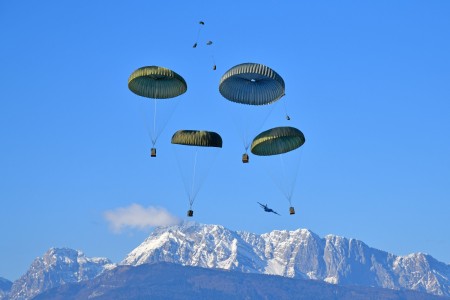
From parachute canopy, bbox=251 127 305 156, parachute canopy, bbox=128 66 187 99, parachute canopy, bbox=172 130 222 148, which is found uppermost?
parachute canopy, bbox=128 66 187 99

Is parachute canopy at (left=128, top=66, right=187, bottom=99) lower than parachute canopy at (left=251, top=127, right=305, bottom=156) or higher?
higher

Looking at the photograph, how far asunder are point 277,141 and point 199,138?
1027cm

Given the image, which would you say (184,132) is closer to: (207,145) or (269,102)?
(207,145)

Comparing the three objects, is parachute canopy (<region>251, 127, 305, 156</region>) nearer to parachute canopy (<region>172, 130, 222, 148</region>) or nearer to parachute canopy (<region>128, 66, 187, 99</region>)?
parachute canopy (<region>172, 130, 222, 148</region>)

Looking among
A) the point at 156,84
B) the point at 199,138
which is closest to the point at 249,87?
the point at 199,138

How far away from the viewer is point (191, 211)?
92625mm

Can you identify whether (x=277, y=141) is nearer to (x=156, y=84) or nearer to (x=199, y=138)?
(x=199, y=138)

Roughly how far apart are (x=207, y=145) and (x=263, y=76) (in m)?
9.79

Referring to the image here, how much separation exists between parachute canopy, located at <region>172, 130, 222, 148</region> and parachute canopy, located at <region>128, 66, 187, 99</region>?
17.4 ft

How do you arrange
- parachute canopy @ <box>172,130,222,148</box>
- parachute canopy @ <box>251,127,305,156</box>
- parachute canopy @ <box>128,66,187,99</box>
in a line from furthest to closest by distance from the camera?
parachute canopy @ <box>251,127,305,156</box> < parachute canopy @ <box>172,130,222,148</box> < parachute canopy @ <box>128,66,187,99</box>

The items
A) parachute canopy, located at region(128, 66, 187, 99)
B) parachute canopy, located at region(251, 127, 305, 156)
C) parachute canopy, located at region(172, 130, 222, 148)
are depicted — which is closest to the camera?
parachute canopy, located at region(128, 66, 187, 99)

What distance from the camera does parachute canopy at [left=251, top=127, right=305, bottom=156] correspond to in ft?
311

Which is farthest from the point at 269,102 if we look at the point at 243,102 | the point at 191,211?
the point at 191,211

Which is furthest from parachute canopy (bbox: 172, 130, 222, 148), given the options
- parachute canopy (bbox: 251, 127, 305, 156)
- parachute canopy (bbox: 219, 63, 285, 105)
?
parachute canopy (bbox: 219, 63, 285, 105)
